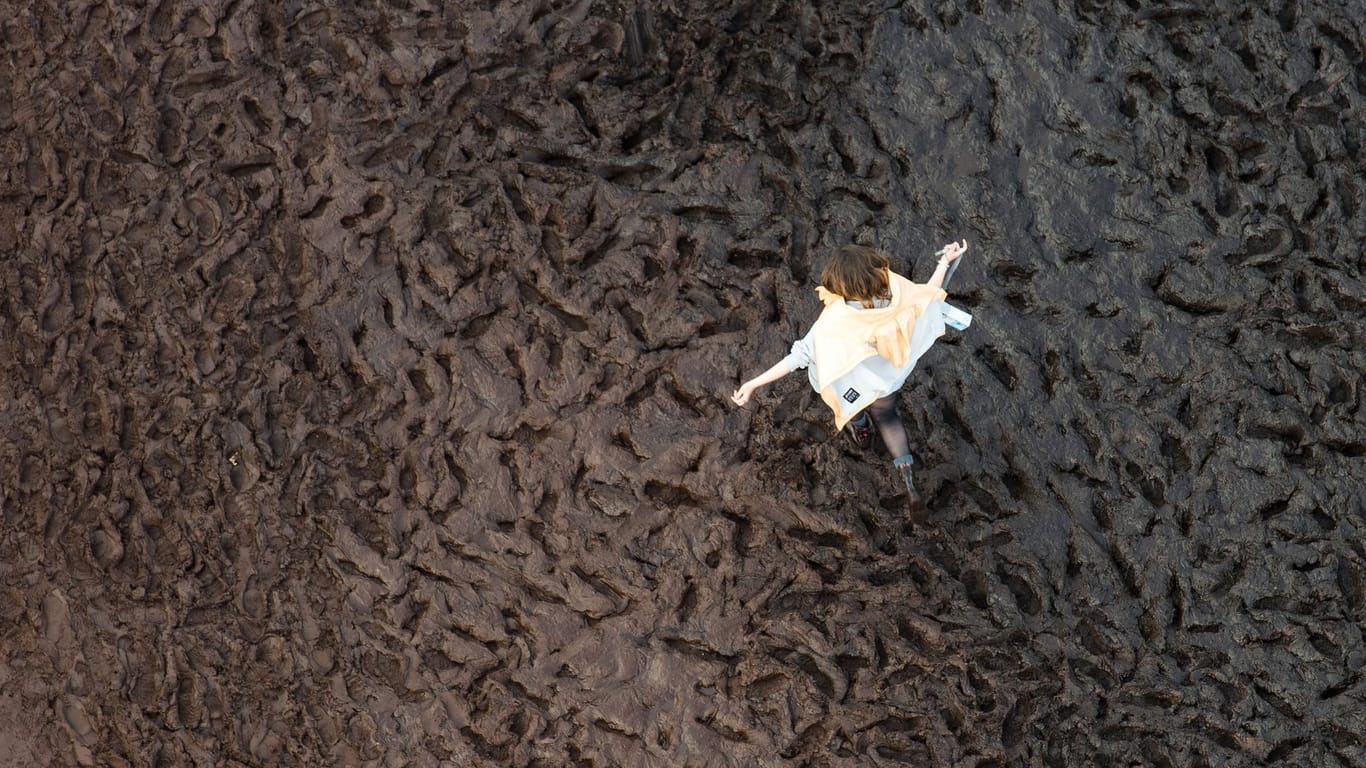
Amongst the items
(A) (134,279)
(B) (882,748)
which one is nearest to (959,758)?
(B) (882,748)

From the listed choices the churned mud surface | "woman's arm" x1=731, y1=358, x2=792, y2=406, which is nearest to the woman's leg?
"woman's arm" x1=731, y1=358, x2=792, y2=406

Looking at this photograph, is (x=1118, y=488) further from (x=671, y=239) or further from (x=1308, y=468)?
(x=671, y=239)

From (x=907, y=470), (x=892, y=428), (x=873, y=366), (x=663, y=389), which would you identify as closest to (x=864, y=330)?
(x=873, y=366)

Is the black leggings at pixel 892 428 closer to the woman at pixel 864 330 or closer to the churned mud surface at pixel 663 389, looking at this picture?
the woman at pixel 864 330

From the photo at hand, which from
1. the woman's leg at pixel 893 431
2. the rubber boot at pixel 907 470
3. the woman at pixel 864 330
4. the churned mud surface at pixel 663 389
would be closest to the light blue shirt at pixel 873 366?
the woman at pixel 864 330

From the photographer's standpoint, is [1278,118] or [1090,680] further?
[1278,118]

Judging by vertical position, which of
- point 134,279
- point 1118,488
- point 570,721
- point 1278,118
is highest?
point 1278,118
